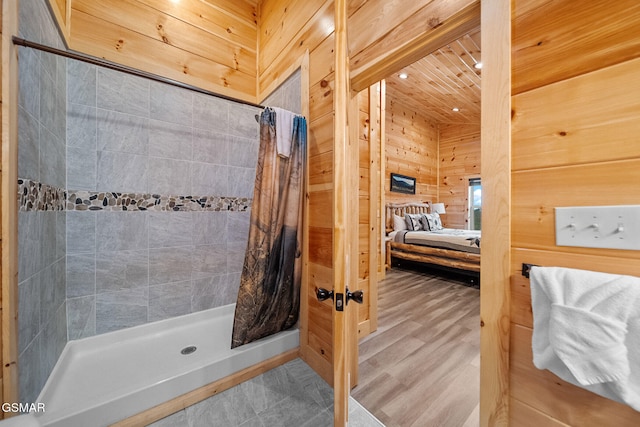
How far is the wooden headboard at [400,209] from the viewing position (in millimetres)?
4824

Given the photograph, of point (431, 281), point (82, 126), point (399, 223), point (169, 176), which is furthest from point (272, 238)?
point (399, 223)

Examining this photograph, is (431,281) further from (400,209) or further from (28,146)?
(28,146)

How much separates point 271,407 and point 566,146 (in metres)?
1.83

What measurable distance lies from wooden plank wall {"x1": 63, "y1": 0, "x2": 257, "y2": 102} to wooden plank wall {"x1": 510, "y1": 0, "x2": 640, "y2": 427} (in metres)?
2.39

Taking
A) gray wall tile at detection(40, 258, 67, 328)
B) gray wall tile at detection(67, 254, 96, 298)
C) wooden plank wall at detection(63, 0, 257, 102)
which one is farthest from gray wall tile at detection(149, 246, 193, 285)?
wooden plank wall at detection(63, 0, 257, 102)

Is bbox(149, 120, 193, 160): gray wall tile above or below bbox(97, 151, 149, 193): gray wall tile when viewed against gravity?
above

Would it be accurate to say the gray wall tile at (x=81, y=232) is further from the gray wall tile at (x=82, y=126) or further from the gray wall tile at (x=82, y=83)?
the gray wall tile at (x=82, y=83)

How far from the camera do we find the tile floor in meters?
1.24

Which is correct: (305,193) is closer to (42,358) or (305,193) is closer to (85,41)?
(42,358)

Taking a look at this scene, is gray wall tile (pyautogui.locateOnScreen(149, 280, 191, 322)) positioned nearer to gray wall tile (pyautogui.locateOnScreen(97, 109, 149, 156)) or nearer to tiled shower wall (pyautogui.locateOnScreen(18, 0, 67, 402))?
tiled shower wall (pyautogui.locateOnScreen(18, 0, 67, 402))

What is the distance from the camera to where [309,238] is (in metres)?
1.70

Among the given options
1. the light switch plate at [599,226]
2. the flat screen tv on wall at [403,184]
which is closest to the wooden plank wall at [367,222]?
the light switch plate at [599,226]

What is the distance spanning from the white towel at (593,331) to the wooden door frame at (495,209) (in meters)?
0.14

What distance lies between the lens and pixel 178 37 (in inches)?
81.4
